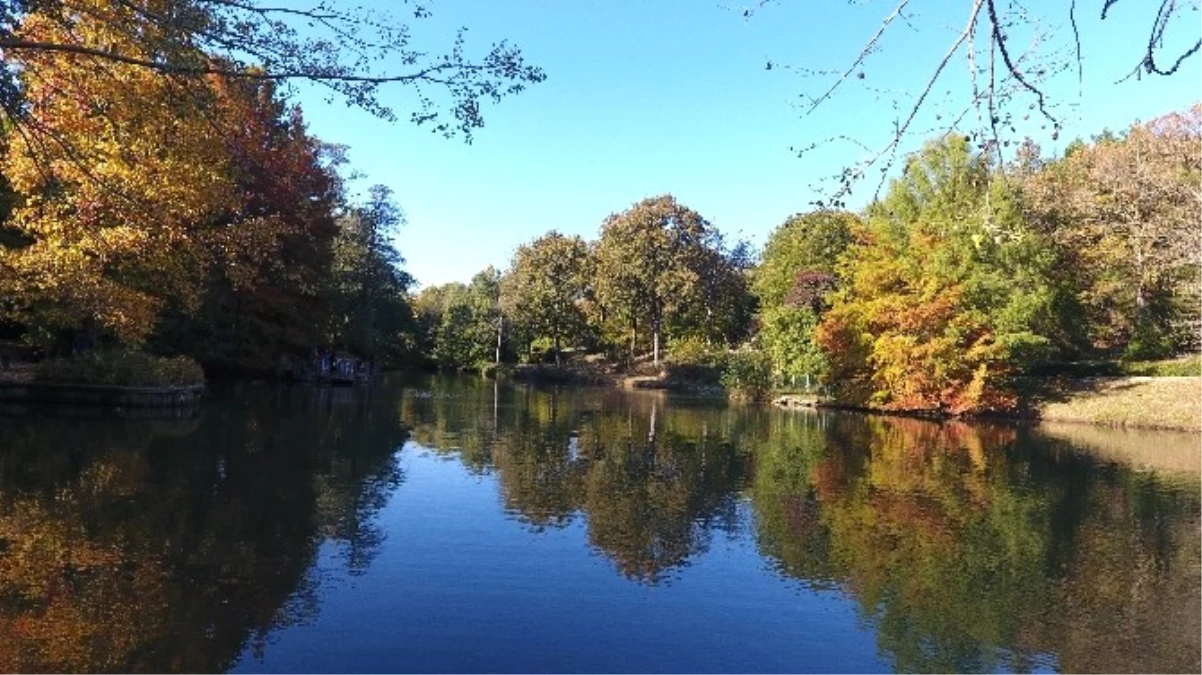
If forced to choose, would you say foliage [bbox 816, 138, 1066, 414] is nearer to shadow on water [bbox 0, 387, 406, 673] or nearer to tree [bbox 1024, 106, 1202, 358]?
tree [bbox 1024, 106, 1202, 358]

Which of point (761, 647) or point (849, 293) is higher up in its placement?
point (849, 293)

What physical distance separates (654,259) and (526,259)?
13251 mm

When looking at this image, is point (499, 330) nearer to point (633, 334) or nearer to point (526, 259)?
point (526, 259)

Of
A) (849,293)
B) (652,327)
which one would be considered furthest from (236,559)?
(652,327)

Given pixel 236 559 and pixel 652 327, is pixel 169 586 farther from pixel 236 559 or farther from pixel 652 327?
pixel 652 327

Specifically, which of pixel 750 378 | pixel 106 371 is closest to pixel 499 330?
pixel 750 378

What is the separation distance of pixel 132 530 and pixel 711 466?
9.96 metres

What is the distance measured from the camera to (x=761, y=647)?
6793 mm

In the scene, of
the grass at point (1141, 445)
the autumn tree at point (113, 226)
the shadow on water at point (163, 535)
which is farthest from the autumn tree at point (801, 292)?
the shadow on water at point (163, 535)

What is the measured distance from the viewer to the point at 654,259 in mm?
49750

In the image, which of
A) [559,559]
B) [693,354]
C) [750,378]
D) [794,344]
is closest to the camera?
[559,559]

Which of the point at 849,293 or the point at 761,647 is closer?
the point at 761,647

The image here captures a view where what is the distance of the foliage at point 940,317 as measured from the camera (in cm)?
3133

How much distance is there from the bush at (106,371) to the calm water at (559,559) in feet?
5.75
